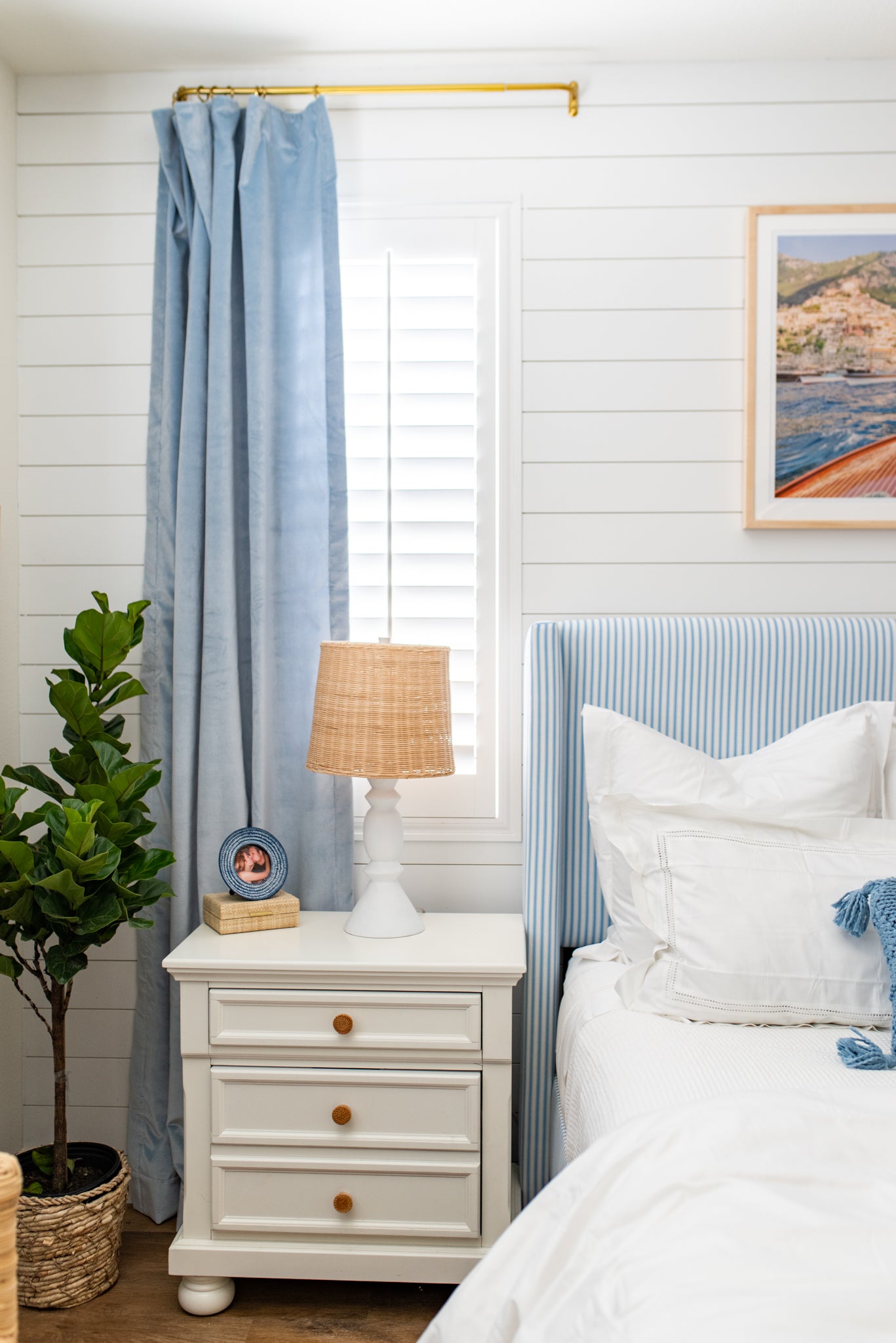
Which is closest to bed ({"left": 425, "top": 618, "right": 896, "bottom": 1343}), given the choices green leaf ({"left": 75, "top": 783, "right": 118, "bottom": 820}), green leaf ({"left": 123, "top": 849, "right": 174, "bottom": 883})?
green leaf ({"left": 123, "top": 849, "right": 174, "bottom": 883})

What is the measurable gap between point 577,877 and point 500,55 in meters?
1.90

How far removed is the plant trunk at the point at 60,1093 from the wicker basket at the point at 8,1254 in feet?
2.74

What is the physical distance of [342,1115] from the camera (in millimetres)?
1875

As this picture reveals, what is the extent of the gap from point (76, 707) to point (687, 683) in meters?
1.33

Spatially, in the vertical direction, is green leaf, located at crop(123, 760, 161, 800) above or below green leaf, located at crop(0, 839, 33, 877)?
above

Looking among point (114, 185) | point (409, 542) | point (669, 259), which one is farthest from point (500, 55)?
point (409, 542)

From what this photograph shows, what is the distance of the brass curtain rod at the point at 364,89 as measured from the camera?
2.25 m

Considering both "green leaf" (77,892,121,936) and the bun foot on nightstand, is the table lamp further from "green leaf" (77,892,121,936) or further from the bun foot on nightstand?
the bun foot on nightstand

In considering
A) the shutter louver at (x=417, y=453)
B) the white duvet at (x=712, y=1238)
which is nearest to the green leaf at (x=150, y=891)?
the shutter louver at (x=417, y=453)

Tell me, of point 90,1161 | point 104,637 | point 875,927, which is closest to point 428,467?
point 104,637

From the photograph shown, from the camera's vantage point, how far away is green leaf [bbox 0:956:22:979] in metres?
1.92

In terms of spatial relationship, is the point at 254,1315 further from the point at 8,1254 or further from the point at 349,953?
the point at 8,1254

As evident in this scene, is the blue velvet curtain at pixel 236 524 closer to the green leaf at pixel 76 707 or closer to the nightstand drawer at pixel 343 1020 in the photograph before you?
the green leaf at pixel 76 707

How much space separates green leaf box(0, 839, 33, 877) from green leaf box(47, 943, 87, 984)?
187mm
